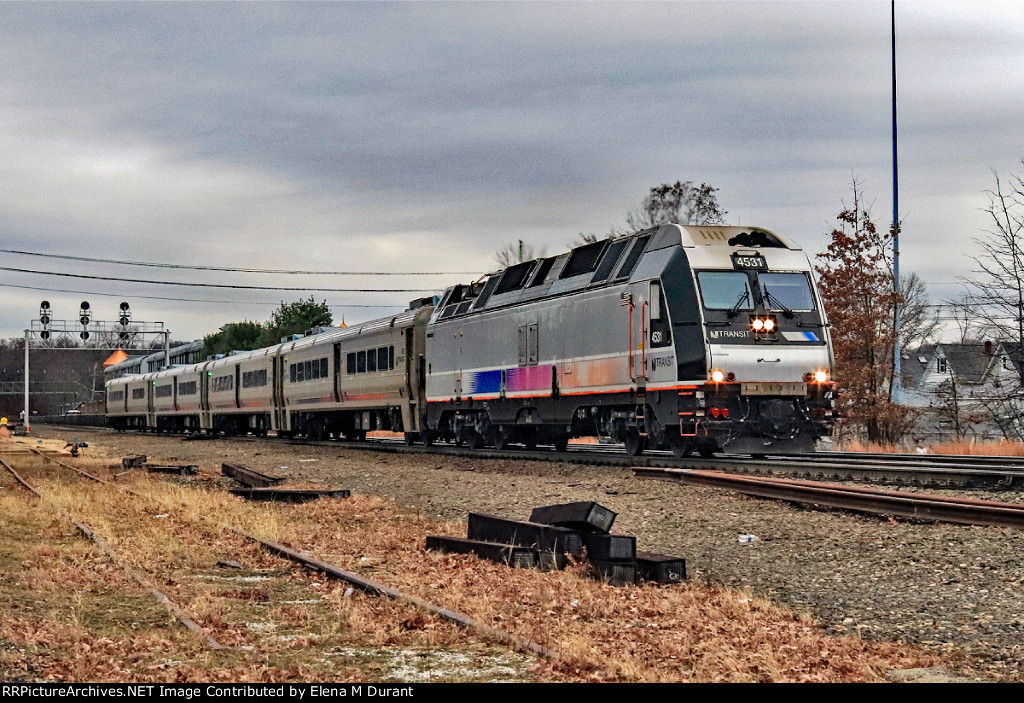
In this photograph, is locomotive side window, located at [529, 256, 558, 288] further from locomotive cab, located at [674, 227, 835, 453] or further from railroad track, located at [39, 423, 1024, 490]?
locomotive cab, located at [674, 227, 835, 453]

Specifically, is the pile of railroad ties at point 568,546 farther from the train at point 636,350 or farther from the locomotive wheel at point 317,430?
the locomotive wheel at point 317,430

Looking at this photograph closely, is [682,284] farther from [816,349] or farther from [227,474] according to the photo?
[227,474]

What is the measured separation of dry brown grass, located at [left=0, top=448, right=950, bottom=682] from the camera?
591cm

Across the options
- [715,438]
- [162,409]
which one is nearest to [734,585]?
[715,438]

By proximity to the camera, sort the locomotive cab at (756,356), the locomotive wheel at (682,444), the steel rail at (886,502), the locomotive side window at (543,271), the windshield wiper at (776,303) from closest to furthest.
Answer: the steel rail at (886,502)
the locomotive cab at (756,356)
the windshield wiper at (776,303)
the locomotive wheel at (682,444)
the locomotive side window at (543,271)

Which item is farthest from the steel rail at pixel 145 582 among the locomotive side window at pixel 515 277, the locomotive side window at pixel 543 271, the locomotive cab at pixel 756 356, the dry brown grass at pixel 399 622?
the locomotive side window at pixel 515 277

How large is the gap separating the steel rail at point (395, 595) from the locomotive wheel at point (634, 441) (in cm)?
919

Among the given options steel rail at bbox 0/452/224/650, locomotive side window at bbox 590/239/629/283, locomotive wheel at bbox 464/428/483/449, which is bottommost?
steel rail at bbox 0/452/224/650

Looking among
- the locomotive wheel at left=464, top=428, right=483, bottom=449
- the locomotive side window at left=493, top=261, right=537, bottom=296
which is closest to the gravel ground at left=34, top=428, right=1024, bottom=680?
the locomotive side window at left=493, top=261, right=537, bottom=296

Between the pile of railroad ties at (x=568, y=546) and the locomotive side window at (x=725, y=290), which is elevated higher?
the locomotive side window at (x=725, y=290)

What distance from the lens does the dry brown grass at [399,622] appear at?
5.91 metres

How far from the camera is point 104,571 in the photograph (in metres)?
9.36

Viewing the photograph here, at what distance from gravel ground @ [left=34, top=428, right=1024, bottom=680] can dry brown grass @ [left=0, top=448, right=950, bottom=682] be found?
506 millimetres

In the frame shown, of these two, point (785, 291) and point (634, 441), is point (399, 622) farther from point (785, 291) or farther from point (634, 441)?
point (634, 441)
